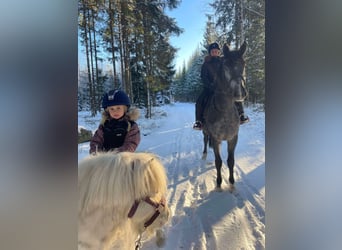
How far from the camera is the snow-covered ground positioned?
68 cm

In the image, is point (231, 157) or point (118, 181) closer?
point (118, 181)

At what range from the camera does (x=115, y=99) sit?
77 centimetres

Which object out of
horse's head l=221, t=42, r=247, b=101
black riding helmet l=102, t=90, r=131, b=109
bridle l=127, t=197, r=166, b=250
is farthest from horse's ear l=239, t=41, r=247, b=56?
bridle l=127, t=197, r=166, b=250

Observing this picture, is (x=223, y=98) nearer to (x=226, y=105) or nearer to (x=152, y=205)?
(x=226, y=105)

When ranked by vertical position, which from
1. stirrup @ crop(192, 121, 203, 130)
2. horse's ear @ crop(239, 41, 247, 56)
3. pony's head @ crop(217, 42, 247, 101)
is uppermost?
horse's ear @ crop(239, 41, 247, 56)

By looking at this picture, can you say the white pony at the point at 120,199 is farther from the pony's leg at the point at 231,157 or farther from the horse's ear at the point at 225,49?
the horse's ear at the point at 225,49

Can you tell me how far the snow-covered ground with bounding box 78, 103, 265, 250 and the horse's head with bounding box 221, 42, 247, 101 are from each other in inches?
3.3

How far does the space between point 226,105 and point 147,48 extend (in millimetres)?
291

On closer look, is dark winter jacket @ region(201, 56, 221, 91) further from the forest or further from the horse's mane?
the horse's mane

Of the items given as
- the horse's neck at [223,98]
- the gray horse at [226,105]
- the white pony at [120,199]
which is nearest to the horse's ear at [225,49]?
the gray horse at [226,105]

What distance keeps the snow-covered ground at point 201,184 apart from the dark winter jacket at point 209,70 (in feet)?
0.25

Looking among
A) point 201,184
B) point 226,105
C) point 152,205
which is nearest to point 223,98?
point 226,105

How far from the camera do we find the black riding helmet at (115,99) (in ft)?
2.51
